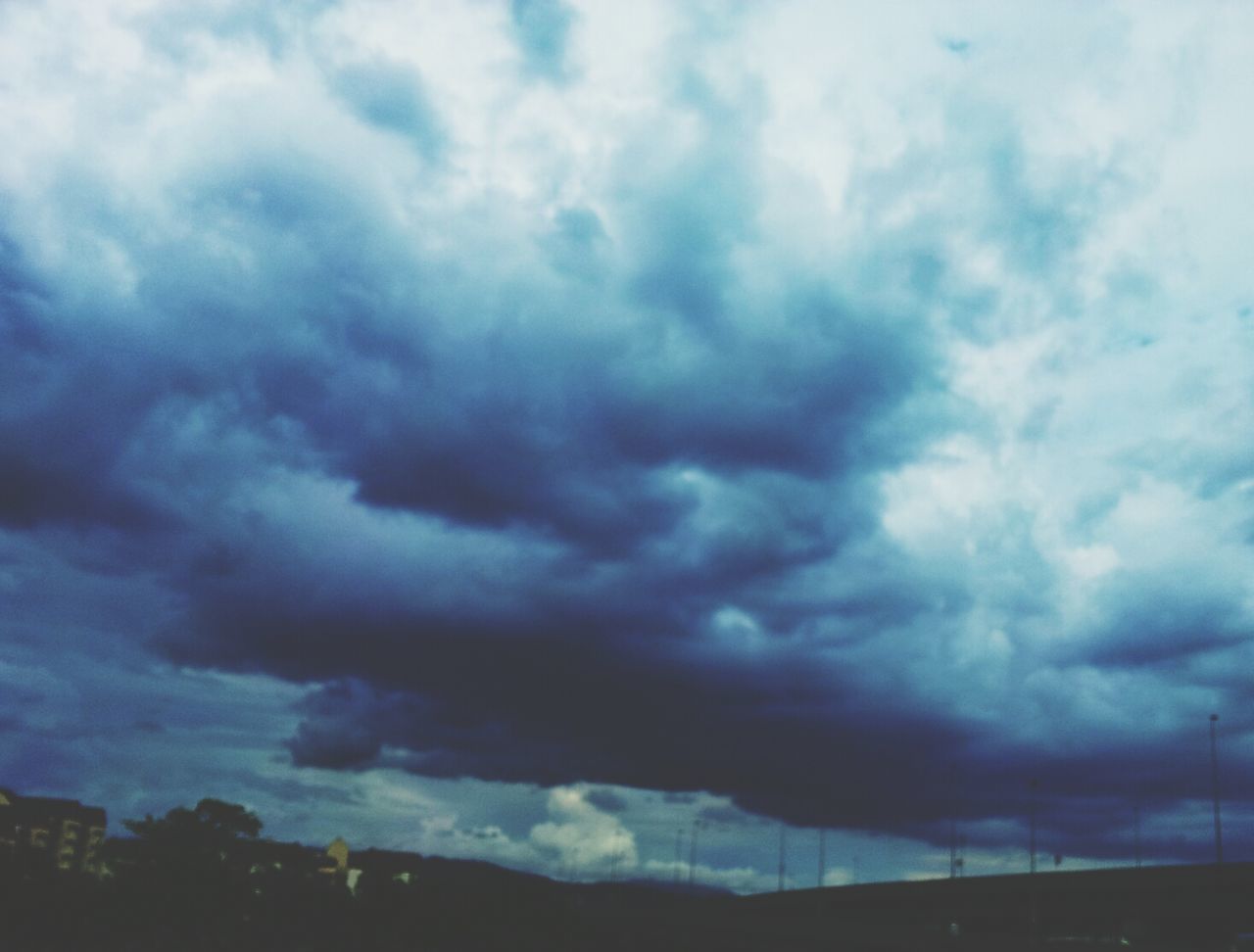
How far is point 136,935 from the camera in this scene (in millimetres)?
62594

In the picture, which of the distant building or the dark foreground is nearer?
the dark foreground

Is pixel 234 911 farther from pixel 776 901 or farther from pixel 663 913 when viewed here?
pixel 776 901

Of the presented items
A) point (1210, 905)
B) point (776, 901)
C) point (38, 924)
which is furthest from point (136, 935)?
point (776, 901)

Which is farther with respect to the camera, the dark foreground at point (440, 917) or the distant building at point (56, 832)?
the distant building at point (56, 832)

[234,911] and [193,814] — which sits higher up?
[193,814]

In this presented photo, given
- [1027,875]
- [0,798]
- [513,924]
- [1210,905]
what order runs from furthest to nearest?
[0,798], [1027,875], [1210,905], [513,924]

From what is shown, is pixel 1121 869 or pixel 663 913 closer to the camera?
pixel 1121 869

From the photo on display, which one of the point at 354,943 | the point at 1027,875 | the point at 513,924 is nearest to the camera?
the point at 513,924

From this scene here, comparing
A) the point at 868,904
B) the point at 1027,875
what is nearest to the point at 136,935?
the point at 1027,875

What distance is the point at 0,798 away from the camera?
7505 inches

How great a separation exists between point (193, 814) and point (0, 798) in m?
139

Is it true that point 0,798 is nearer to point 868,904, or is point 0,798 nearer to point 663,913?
point 663,913

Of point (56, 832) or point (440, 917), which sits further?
point (56, 832)

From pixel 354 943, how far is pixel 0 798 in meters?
170
